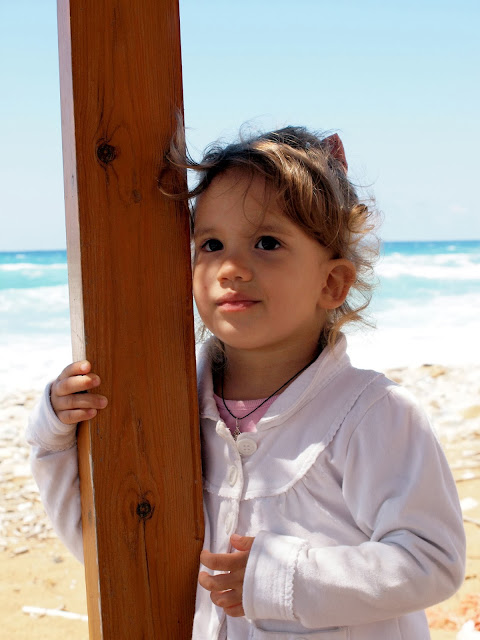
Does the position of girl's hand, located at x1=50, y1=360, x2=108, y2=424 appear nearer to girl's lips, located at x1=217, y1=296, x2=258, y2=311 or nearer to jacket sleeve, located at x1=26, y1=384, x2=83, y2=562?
jacket sleeve, located at x1=26, y1=384, x2=83, y2=562

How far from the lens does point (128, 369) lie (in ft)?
4.97

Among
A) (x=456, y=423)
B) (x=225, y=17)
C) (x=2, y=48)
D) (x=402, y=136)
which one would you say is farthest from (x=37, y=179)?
(x=456, y=423)

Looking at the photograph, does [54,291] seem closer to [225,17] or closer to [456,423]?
[456,423]

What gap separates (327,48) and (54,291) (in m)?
21.0

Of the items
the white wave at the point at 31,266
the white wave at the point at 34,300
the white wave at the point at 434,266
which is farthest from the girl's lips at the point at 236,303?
the white wave at the point at 31,266

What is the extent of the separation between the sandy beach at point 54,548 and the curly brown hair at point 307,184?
166 cm

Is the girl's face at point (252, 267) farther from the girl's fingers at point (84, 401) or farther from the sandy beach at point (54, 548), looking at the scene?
the sandy beach at point (54, 548)

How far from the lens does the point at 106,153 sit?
4.82ft

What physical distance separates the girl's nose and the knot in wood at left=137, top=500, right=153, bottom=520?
0.53m

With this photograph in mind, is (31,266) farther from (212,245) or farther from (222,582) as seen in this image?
(222,582)

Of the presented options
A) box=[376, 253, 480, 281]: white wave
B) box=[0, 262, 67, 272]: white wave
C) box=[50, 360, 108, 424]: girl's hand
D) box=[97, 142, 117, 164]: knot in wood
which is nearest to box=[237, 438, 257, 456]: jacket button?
box=[50, 360, 108, 424]: girl's hand

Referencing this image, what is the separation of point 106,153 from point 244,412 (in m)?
0.68

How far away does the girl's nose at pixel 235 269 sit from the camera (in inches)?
61.2

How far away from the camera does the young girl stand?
4.56ft
